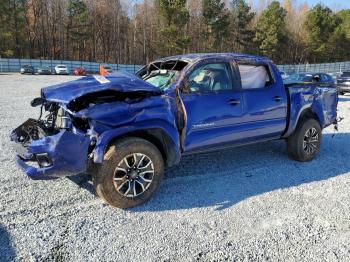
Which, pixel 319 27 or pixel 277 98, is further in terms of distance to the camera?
pixel 319 27

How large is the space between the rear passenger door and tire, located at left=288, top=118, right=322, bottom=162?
43 cm

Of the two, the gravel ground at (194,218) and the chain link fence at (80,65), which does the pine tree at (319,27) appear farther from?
the gravel ground at (194,218)

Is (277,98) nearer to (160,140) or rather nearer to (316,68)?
(160,140)

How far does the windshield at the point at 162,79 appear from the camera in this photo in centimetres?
485

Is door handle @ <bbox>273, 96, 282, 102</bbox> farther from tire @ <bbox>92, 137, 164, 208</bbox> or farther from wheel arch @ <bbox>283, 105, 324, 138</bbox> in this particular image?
tire @ <bbox>92, 137, 164, 208</bbox>

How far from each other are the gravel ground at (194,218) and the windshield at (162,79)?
1.39 meters

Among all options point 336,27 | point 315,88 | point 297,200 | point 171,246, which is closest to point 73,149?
point 171,246

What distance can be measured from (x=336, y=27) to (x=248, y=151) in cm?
7057

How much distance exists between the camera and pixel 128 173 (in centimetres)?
430

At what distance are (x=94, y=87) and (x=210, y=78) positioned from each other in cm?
170

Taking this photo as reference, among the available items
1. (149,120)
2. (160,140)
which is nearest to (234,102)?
(160,140)

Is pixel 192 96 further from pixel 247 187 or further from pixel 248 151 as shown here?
pixel 248 151

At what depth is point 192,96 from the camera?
4738 mm

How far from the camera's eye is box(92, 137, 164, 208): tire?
4.14 meters
